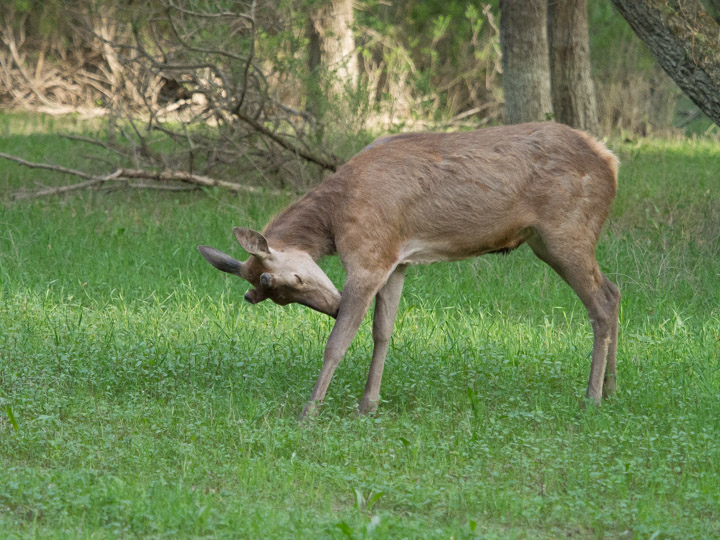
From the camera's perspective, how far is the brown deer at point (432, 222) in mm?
5738

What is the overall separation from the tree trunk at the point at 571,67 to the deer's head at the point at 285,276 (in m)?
8.26

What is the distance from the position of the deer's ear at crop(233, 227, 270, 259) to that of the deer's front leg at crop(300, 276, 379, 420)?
542mm

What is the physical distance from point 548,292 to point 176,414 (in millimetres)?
3755

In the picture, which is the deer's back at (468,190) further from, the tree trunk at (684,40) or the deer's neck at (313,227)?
the tree trunk at (684,40)

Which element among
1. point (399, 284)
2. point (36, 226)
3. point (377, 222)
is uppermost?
point (377, 222)

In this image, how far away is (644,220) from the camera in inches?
392

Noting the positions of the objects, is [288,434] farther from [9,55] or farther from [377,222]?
[9,55]

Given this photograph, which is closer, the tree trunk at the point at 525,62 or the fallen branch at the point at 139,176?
the fallen branch at the point at 139,176

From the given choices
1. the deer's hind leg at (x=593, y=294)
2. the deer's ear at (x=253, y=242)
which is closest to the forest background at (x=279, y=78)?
the deer's ear at (x=253, y=242)

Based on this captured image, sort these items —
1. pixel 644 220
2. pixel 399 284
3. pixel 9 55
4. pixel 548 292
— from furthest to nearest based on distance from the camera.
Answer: pixel 9 55, pixel 644 220, pixel 548 292, pixel 399 284

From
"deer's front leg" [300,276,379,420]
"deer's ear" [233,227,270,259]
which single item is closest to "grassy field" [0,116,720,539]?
"deer's front leg" [300,276,379,420]

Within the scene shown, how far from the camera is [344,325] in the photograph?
5742mm

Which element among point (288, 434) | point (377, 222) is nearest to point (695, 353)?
point (377, 222)

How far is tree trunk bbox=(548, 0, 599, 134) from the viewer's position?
42.3 feet
